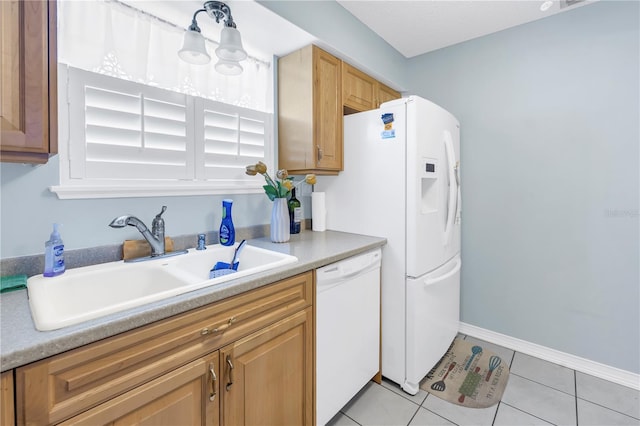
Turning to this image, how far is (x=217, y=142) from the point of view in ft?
5.55

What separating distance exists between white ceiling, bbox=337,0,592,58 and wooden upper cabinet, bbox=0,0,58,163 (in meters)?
1.74

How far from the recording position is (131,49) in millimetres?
1365

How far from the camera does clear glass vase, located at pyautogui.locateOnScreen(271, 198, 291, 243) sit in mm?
1722

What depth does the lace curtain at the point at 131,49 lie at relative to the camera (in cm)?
121

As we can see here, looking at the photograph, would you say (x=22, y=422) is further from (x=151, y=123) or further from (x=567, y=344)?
(x=567, y=344)

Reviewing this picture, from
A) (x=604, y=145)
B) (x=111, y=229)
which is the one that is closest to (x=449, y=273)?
(x=604, y=145)

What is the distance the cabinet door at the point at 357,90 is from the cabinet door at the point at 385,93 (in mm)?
70

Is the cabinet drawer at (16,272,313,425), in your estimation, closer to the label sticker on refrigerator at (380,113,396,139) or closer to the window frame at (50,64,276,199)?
the window frame at (50,64,276,199)

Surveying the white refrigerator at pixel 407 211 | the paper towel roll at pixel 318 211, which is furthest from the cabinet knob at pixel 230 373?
the paper towel roll at pixel 318 211

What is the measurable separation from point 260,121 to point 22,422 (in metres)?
1.69

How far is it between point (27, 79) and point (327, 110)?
146 cm

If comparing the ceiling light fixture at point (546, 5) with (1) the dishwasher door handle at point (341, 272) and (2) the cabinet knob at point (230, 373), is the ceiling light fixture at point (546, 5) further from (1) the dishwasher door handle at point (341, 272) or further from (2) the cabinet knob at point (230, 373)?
(2) the cabinet knob at point (230, 373)

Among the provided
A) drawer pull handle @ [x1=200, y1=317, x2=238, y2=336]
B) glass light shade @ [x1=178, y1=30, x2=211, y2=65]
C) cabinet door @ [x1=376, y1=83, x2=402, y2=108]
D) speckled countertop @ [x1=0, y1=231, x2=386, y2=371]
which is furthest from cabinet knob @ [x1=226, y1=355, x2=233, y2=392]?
cabinet door @ [x1=376, y1=83, x2=402, y2=108]

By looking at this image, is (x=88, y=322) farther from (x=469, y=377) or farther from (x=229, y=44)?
(x=469, y=377)
